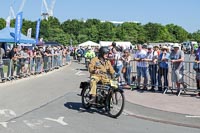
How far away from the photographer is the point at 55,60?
2983 cm

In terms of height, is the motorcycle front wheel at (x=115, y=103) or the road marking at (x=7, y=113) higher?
the motorcycle front wheel at (x=115, y=103)

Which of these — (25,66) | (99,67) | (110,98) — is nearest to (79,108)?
(110,98)

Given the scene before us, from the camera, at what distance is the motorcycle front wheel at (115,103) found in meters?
9.82

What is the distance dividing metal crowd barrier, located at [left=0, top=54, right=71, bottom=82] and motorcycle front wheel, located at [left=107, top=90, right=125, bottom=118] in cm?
904

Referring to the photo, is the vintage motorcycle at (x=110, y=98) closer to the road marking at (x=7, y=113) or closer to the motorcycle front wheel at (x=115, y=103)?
the motorcycle front wheel at (x=115, y=103)

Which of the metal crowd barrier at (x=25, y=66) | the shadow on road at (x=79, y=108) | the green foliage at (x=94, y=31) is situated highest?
the green foliage at (x=94, y=31)

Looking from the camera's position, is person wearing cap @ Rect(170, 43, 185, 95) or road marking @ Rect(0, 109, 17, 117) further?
person wearing cap @ Rect(170, 43, 185, 95)

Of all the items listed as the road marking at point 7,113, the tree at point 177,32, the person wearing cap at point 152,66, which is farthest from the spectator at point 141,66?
the tree at point 177,32

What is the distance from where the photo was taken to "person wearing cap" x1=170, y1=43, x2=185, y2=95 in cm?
1373

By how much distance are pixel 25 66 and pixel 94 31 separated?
90.0 metres

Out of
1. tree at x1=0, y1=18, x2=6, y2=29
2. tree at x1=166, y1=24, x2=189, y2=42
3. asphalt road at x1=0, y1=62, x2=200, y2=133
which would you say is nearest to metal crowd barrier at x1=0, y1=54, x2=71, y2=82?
asphalt road at x1=0, y1=62, x2=200, y2=133

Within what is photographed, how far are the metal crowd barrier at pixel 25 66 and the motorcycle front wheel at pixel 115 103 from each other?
9040mm

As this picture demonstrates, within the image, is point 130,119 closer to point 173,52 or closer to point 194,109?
point 194,109

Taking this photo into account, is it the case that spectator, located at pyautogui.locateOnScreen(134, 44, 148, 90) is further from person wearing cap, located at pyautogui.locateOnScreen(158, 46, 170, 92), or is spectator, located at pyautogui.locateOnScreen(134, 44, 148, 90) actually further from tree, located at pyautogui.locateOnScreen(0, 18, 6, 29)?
A: tree, located at pyautogui.locateOnScreen(0, 18, 6, 29)
